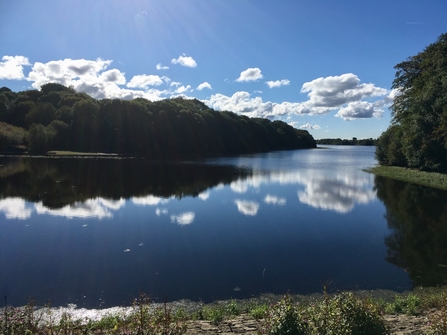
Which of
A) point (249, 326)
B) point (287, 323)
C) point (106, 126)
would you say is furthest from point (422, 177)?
point (106, 126)

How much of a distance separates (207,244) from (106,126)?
286 feet

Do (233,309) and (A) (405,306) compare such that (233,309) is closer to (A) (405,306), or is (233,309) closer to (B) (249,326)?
(B) (249,326)

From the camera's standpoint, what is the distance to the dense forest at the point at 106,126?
84.2 m

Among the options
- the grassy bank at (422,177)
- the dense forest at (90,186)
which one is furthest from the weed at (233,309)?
the grassy bank at (422,177)

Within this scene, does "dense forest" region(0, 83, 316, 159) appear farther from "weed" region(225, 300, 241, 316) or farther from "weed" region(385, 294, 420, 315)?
"weed" region(385, 294, 420, 315)

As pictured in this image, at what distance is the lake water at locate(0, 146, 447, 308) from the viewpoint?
9.93m

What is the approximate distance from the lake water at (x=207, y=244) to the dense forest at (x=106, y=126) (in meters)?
55.9

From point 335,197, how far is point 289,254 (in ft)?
48.9

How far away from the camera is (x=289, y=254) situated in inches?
503

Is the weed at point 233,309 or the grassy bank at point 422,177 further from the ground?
the grassy bank at point 422,177

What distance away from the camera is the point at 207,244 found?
45.1ft

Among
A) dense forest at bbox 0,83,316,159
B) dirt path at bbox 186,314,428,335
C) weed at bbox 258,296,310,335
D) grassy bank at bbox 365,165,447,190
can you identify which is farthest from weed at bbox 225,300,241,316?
dense forest at bbox 0,83,316,159

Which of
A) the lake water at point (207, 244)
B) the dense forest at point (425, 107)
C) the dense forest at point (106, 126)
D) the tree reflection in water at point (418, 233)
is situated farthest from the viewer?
the dense forest at point (106, 126)

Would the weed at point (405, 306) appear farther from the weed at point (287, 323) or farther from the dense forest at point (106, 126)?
the dense forest at point (106, 126)
